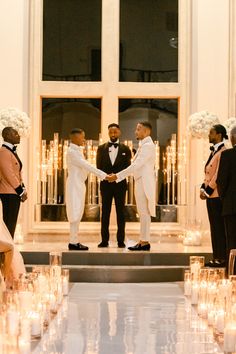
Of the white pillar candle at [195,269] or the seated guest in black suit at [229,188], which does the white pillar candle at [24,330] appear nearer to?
the white pillar candle at [195,269]

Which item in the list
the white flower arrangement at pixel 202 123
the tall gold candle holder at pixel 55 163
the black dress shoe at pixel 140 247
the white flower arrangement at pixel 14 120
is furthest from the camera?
the tall gold candle holder at pixel 55 163

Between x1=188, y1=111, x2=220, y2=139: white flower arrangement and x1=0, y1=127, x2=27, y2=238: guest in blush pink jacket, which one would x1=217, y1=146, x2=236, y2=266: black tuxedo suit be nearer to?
x1=0, y1=127, x2=27, y2=238: guest in blush pink jacket

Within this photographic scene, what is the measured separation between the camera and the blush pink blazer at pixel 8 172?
870 centimetres

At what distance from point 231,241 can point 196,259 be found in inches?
27.9

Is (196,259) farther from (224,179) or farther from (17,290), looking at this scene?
(17,290)

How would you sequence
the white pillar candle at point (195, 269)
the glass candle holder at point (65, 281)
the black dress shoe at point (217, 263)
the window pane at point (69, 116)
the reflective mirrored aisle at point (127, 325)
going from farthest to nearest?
the window pane at point (69, 116) < the black dress shoe at point (217, 263) < the glass candle holder at point (65, 281) < the white pillar candle at point (195, 269) < the reflective mirrored aisle at point (127, 325)

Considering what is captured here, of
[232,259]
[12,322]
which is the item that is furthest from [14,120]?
[12,322]

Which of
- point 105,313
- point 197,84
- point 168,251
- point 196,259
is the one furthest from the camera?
point 197,84

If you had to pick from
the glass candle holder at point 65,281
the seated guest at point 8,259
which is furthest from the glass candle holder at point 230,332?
the glass candle holder at point 65,281

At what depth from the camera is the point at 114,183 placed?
32.4ft

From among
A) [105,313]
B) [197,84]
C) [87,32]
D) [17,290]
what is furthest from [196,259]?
[87,32]

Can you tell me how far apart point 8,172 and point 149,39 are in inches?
157

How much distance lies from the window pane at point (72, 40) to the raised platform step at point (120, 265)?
3423mm

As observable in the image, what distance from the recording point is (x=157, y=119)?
11.8 m
